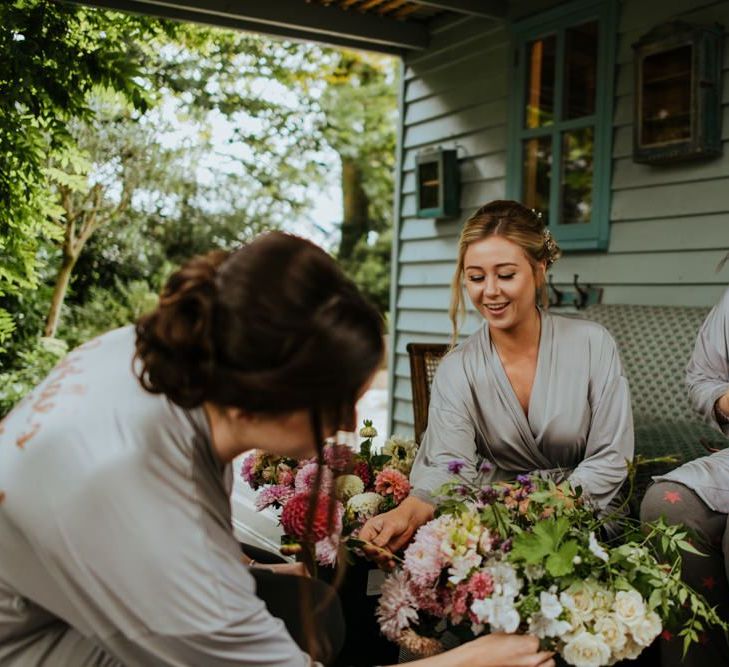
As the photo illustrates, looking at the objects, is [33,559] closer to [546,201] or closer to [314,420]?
[314,420]

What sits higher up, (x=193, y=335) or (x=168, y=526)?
(x=193, y=335)

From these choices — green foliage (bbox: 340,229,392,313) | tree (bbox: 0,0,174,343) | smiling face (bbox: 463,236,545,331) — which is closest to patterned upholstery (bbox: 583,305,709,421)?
smiling face (bbox: 463,236,545,331)

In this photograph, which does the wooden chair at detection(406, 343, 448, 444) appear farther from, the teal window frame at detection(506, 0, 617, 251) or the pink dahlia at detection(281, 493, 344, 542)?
the pink dahlia at detection(281, 493, 344, 542)

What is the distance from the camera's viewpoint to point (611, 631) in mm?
1358

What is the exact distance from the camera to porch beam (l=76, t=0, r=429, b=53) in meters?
4.54

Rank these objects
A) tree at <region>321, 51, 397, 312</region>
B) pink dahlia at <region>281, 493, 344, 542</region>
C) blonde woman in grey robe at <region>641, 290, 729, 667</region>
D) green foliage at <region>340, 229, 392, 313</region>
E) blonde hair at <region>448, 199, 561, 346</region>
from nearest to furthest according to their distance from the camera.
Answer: pink dahlia at <region>281, 493, 344, 542</region>, blonde woman in grey robe at <region>641, 290, 729, 667</region>, blonde hair at <region>448, 199, 561, 346</region>, tree at <region>321, 51, 397, 312</region>, green foliage at <region>340, 229, 392, 313</region>

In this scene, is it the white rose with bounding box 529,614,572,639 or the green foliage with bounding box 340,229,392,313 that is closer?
the white rose with bounding box 529,614,572,639

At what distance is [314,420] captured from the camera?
1178mm

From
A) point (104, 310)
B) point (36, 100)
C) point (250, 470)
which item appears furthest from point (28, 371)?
point (250, 470)

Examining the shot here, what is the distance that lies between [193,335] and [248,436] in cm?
19

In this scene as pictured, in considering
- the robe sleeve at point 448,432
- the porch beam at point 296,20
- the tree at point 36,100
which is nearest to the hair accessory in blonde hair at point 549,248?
the robe sleeve at point 448,432

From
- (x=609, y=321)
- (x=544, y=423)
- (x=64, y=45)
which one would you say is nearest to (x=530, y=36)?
(x=609, y=321)

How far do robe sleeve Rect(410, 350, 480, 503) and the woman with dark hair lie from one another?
102 cm

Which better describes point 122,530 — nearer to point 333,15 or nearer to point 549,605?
point 549,605
